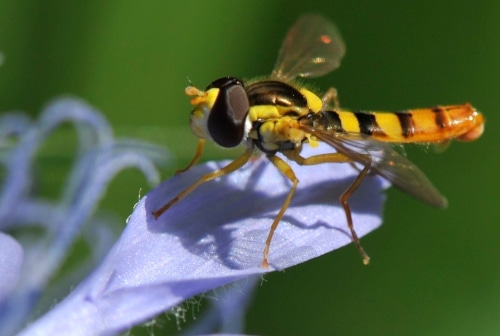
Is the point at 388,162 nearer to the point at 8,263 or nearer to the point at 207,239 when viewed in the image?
the point at 207,239

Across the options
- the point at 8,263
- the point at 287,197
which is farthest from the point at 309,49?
the point at 8,263

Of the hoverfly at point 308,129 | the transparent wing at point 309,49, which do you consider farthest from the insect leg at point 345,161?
the transparent wing at point 309,49

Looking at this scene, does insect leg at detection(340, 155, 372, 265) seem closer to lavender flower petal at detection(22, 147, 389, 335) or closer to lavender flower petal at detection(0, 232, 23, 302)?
lavender flower petal at detection(22, 147, 389, 335)

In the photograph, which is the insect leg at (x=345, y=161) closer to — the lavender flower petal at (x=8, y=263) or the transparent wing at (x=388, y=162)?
the transparent wing at (x=388, y=162)

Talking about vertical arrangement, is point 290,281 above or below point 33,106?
below

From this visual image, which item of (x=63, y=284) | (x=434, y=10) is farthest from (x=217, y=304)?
(x=434, y=10)

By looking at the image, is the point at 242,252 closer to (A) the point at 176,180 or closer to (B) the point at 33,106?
(A) the point at 176,180
